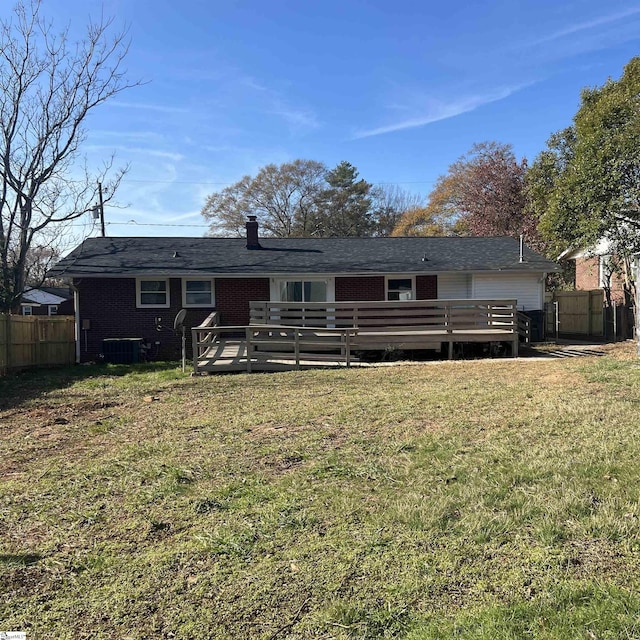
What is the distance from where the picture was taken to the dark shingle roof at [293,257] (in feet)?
52.5

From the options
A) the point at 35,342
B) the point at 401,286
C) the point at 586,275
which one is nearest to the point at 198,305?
the point at 35,342

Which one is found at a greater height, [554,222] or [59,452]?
[554,222]

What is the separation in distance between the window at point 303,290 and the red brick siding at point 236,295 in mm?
676

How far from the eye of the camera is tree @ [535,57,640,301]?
41.4 ft

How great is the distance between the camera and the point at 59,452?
548 cm

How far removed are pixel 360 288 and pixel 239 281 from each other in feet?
13.0

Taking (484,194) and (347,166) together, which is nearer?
(484,194)

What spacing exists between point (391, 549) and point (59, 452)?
13.3 feet

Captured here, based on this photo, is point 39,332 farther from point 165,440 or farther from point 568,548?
point 568,548

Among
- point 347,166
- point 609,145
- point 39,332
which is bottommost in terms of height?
point 39,332

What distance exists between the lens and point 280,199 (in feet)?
145

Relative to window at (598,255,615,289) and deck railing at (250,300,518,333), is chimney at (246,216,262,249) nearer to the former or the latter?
deck railing at (250,300,518,333)

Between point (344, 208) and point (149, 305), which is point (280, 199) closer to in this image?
point (344, 208)

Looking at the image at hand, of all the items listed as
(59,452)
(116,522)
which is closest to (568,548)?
(116,522)
